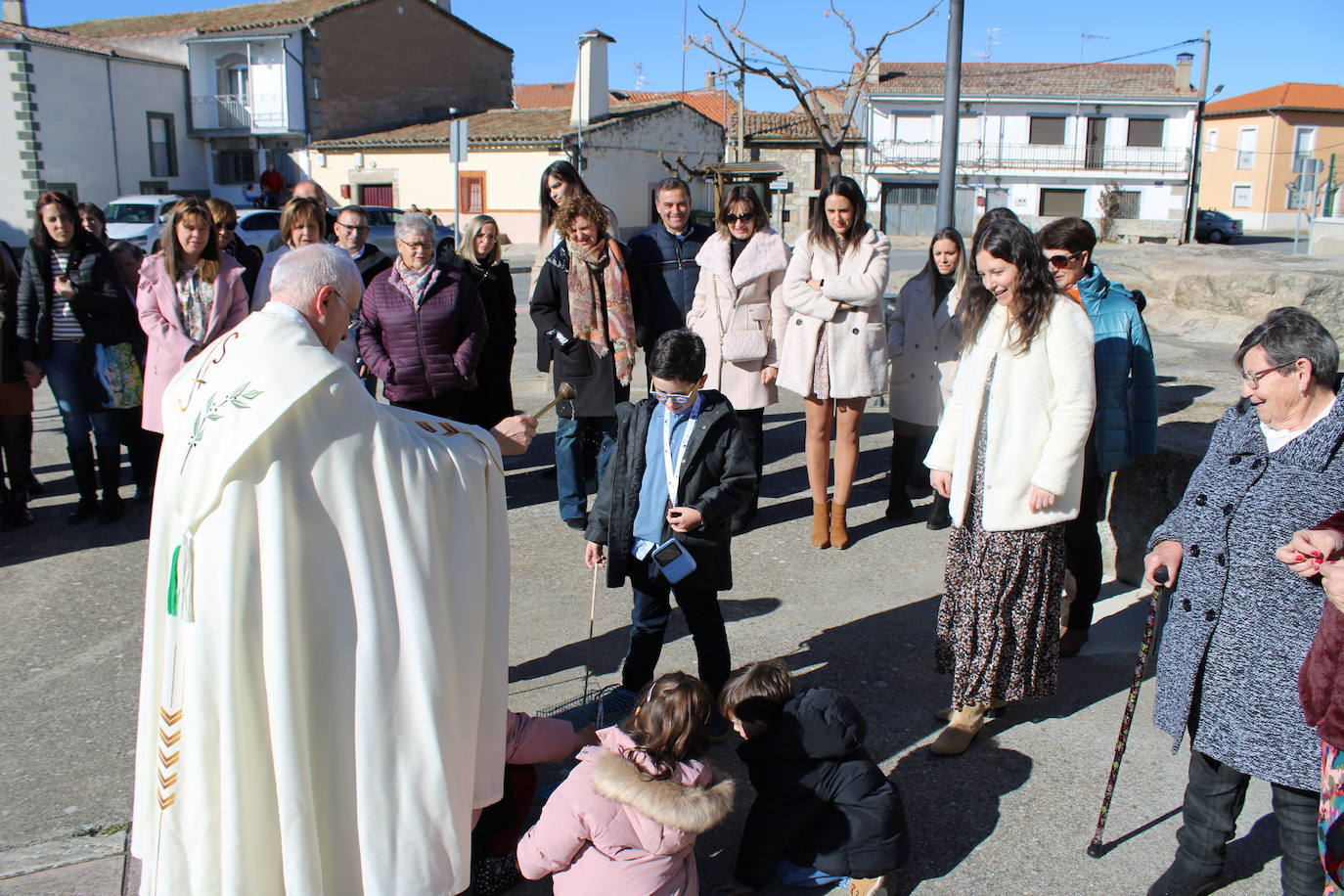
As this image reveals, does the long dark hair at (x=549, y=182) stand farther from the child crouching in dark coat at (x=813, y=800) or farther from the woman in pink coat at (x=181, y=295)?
the child crouching in dark coat at (x=813, y=800)

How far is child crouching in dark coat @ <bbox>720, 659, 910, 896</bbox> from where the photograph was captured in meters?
2.98

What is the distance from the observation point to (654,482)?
379 centimetres

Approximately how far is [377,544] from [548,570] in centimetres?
306

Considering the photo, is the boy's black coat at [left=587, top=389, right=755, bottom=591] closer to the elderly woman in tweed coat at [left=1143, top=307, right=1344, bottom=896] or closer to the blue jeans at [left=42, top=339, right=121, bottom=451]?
the elderly woman in tweed coat at [left=1143, top=307, right=1344, bottom=896]

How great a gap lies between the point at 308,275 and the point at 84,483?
4.45m

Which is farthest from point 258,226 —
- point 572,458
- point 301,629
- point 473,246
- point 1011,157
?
point 1011,157

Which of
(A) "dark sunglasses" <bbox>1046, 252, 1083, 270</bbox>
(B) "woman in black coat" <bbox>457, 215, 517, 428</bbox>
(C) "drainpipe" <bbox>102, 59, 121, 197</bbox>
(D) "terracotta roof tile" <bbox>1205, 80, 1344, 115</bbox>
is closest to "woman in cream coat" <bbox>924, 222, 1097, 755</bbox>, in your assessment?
(A) "dark sunglasses" <bbox>1046, 252, 1083, 270</bbox>

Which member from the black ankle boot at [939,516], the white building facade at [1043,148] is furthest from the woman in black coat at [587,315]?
the white building facade at [1043,148]

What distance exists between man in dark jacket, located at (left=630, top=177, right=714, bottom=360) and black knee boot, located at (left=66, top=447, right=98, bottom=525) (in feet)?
11.0

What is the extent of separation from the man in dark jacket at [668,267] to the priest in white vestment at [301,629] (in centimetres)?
367

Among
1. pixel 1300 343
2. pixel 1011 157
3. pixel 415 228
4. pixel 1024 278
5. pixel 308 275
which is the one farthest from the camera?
pixel 1011 157

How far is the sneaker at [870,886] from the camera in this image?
293 centimetres

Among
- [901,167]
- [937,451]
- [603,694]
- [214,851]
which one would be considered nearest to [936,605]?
[937,451]

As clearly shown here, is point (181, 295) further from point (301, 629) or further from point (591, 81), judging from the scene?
point (591, 81)
